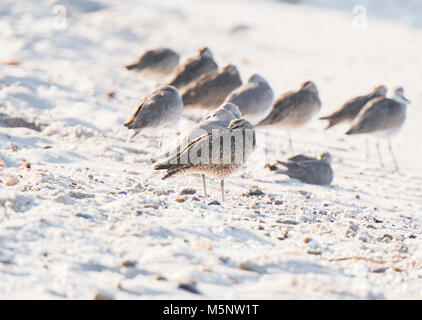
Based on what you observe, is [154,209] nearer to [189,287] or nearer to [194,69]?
[189,287]

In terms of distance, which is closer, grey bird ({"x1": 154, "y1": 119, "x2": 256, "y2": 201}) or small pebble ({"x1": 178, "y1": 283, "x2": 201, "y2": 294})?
small pebble ({"x1": 178, "y1": 283, "x2": 201, "y2": 294})

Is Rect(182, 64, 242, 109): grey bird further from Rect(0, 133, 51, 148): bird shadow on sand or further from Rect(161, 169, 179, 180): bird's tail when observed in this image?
Rect(161, 169, 179, 180): bird's tail

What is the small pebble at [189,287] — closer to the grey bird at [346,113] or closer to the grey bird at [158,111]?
the grey bird at [158,111]

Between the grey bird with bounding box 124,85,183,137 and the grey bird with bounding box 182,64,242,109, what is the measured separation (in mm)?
1070

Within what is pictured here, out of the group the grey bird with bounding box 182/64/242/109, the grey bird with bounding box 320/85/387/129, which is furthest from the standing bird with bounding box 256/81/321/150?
the grey bird with bounding box 182/64/242/109

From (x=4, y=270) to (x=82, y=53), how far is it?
9.03 metres

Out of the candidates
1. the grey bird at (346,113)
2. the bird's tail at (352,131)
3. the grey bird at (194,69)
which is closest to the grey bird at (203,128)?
the bird's tail at (352,131)

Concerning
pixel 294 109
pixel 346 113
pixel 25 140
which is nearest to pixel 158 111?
pixel 25 140

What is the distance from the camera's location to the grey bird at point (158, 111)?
22.8 feet

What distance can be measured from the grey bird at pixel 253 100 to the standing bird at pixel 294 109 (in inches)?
4.1

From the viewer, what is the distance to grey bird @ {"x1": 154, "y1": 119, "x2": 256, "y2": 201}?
527 cm

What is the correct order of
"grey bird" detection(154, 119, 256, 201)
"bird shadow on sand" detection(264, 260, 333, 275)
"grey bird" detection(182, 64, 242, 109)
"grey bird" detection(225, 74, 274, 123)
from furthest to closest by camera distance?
"grey bird" detection(182, 64, 242, 109) < "grey bird" detection(225, 74, 274, 123) < "grey bird" detection(154, 119, 256, 201) < "bird shadow on sand" detection(264, 260, 333, 275)
